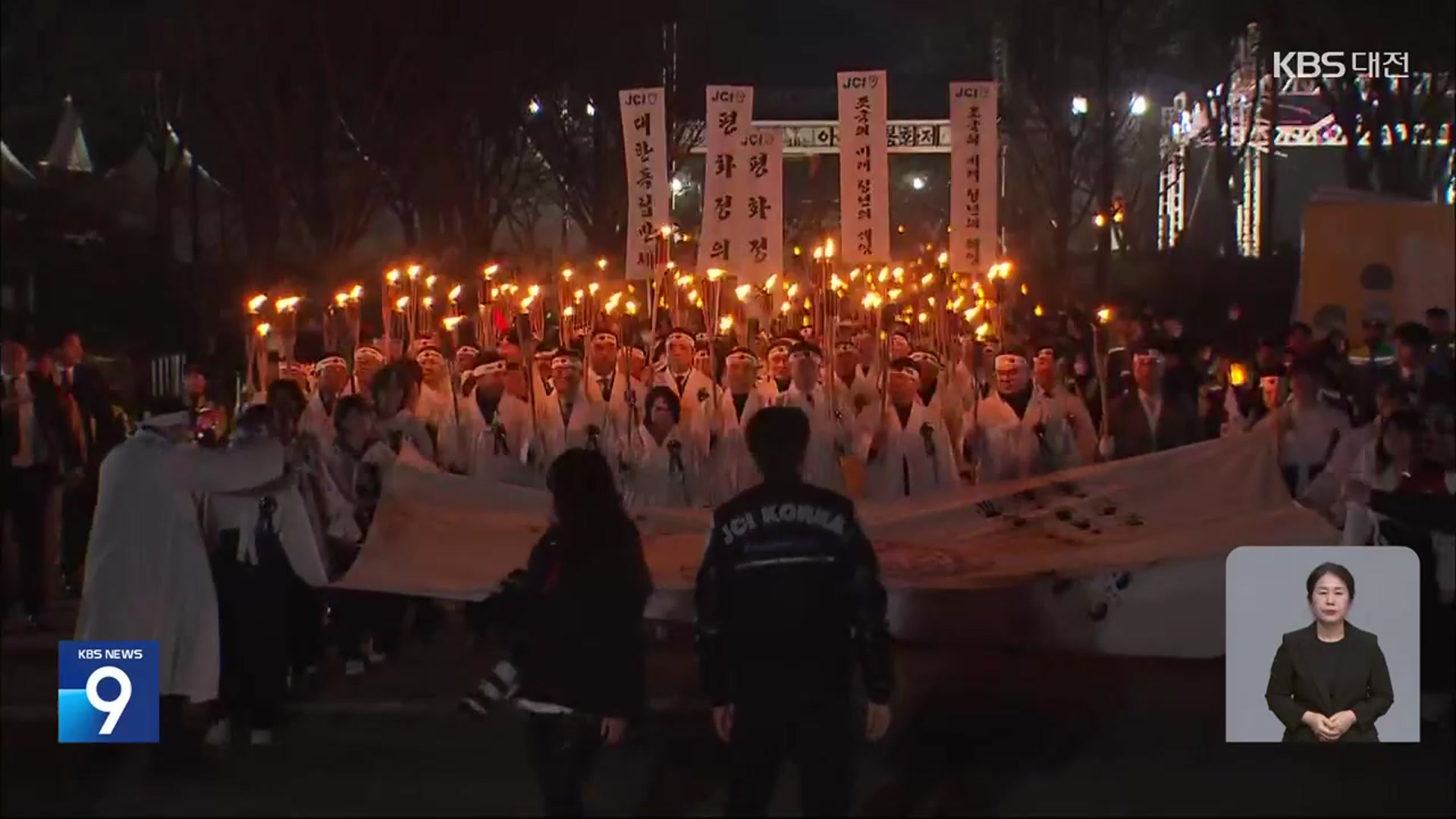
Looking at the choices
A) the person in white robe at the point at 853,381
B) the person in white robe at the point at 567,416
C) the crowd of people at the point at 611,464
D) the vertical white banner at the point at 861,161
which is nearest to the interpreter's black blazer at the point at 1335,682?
the crowd of people at the point at 611,464

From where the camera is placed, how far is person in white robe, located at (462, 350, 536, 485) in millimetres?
11484

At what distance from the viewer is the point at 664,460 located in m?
11.4

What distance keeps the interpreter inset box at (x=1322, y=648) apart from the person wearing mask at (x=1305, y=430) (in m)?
2.89

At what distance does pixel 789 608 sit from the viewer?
5695 millimetres

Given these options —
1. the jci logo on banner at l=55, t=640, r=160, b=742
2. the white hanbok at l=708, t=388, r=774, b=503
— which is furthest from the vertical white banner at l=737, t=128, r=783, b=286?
the jci logo on banner at l=55, t=640, r=160, b=742

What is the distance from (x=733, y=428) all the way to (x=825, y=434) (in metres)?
0.56

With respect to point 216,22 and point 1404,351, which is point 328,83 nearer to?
point 216,22

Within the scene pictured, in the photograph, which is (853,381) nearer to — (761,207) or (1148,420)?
(761,207)

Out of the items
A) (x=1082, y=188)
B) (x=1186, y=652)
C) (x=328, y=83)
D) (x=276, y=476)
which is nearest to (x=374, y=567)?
(x=276, y=476)

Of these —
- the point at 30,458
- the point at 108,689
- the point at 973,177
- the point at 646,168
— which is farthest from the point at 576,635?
the point at 973,177

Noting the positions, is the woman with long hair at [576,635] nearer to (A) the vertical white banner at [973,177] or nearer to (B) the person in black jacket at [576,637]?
(B) the person in black jacket at [576,637]

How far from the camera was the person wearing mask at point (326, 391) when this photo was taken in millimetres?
10938

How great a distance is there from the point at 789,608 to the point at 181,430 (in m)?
3.15

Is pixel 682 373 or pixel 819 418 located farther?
pixel 682 373
